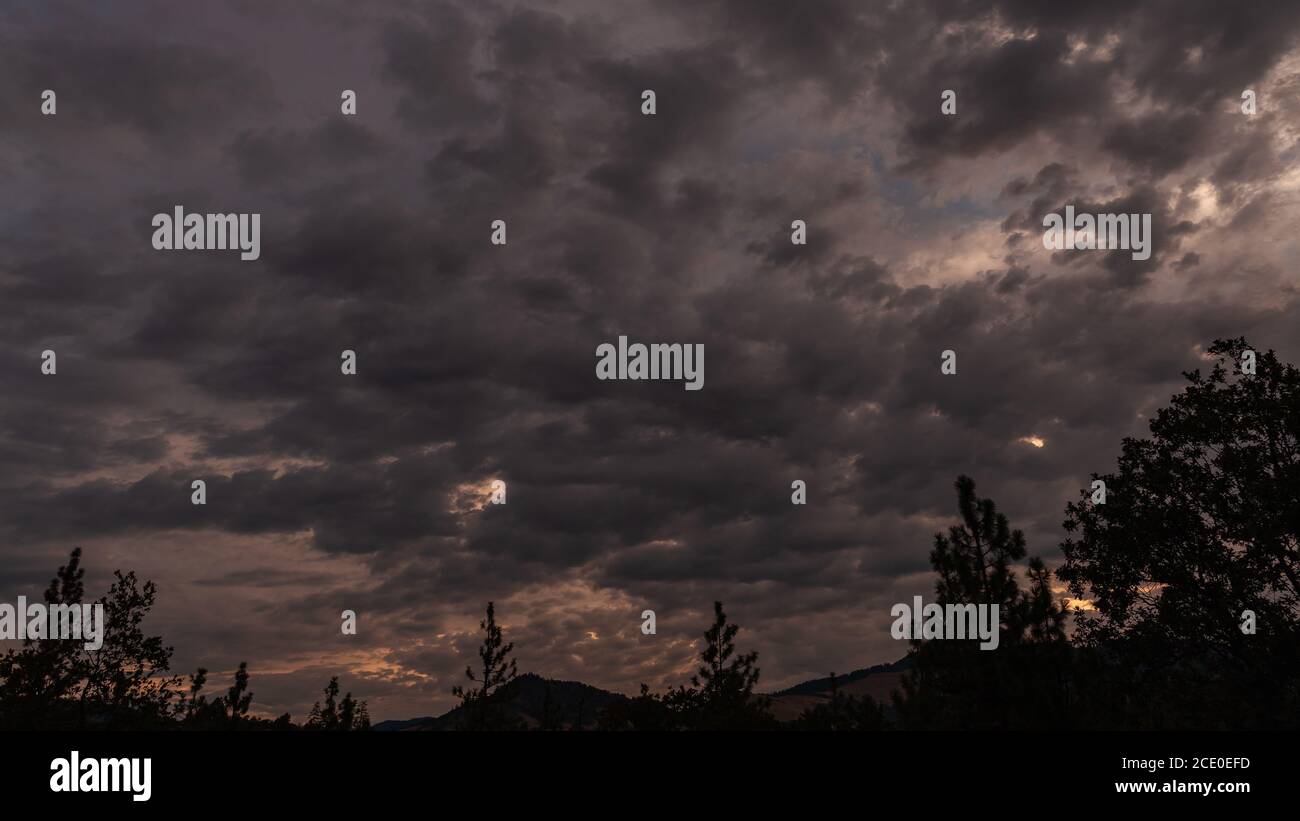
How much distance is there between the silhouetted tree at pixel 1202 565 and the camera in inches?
1104

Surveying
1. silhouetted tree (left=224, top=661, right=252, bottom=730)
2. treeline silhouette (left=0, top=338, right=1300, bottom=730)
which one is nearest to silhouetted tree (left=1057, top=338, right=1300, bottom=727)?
treeline silhouette (left=0, top=338, right=1300, bottom=730)

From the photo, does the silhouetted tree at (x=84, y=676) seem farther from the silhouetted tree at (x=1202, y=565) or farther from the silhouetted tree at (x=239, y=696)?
the silhouetted tree at (x=1202, y=565)

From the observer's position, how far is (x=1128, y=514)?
1224 inches

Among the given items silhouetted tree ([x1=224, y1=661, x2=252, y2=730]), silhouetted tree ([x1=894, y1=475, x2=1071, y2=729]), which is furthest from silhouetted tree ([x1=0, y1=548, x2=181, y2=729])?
silhouetted tree ([x1=894, y1=475, x2=1071, y2=729])

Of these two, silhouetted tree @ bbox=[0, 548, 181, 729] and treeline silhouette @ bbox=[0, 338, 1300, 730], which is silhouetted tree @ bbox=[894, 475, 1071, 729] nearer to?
treeline silhouette @ bbox=[0, 338, 1300, 730]

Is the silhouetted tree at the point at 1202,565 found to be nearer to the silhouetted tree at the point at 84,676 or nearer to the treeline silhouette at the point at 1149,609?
the treeline silhouette at the point at 1149,609

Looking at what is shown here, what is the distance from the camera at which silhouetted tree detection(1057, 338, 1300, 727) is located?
28031 millimetres

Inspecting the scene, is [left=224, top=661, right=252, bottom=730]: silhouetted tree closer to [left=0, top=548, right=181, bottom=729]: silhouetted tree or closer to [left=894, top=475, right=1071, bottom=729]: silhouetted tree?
[left=0, top=548, right=181, bottom=729]: silhouetted tree

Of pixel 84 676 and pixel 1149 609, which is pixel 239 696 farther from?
pixel 1149 609

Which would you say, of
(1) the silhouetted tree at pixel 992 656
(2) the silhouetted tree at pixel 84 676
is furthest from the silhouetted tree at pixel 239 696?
(1) the silhouetted tree at pixel 992 656

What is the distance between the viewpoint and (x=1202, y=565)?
97.7 ft
